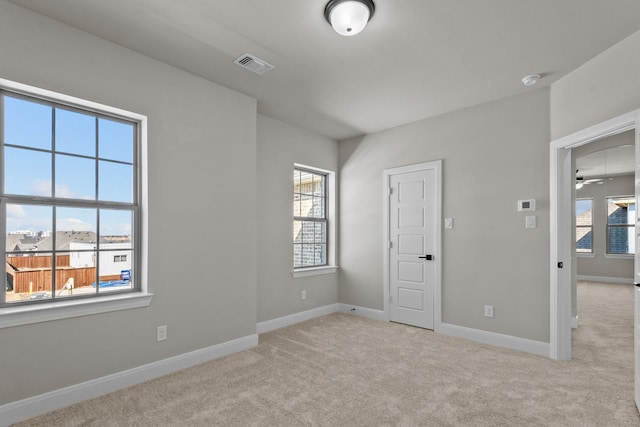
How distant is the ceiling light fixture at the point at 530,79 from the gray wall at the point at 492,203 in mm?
276

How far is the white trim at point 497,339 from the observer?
3.39m

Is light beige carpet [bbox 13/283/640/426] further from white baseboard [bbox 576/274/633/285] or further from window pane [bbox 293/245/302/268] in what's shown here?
white baseboard [bbox 576/274/633/285]

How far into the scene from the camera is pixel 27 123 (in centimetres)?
238

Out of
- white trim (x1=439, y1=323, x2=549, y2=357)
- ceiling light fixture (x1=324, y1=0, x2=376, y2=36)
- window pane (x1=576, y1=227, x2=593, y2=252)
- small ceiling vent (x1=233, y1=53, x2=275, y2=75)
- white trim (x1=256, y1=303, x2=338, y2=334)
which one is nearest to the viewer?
ceiling light fixture (x1=324, y1=0, x2=376, y2=36)

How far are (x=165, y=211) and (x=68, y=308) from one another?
38.9 inches

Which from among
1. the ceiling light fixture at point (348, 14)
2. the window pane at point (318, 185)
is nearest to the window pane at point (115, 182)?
the ceiling light fixture at point (348, 14)

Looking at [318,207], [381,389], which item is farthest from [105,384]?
[318,207]

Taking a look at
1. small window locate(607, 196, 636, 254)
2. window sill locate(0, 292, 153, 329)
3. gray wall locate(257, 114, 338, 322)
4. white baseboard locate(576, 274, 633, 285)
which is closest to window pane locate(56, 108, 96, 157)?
window sill locate(0, 292, 153, 329)

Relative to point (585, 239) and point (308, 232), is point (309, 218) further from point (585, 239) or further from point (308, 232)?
point (585, 239)

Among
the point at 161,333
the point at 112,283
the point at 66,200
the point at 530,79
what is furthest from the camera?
the point at 530,79

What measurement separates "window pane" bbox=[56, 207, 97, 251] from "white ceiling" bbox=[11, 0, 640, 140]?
4.44ft

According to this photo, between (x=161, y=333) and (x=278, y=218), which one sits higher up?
(x=278, y=218)

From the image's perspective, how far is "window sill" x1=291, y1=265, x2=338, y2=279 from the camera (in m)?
4.61

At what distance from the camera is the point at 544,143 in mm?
3436
